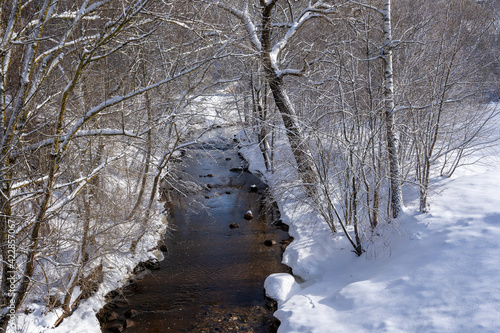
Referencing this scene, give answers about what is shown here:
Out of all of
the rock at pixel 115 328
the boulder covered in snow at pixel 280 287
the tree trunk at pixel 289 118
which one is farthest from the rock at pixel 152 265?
the tree trunk at pixel 289 118

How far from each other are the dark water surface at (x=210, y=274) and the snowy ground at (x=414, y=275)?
2.08ft

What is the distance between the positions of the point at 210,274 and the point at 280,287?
1.88 m

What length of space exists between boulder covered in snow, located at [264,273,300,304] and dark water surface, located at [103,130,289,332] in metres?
0.23

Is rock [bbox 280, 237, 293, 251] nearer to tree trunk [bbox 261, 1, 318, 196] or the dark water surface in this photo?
the dark water surface

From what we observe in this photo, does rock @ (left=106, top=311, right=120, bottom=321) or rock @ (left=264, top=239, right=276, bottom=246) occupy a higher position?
rock @ (left=264, top=239, right=276, bottom=246)

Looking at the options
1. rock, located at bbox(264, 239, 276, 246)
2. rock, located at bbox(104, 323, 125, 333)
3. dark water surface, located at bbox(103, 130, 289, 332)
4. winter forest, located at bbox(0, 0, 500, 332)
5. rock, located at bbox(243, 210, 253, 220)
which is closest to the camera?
winter forest, located at bbox(0, 0, 500, 332)

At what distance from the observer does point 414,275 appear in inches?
234

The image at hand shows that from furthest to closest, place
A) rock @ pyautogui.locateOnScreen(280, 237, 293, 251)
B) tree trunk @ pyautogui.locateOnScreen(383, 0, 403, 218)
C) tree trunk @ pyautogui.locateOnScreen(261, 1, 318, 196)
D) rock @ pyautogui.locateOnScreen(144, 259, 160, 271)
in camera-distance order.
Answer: rock @ pyautogui.locateOnScreen(280, 237, 293, 251), rock @ pyautogui.locateOnScreen(144, 259, 160, 271), tree trunk @ pyautogui.locateOnScreen(261, 1, 318, 196), tree trunk @ pyautogui.locateOnScreen(383, 0, 403, 218)

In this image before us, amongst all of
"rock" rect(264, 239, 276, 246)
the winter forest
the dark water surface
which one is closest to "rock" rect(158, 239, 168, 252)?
the dark water surface

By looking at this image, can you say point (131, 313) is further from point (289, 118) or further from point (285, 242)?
point (289, 118)

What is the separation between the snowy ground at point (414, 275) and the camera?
5.09 metres

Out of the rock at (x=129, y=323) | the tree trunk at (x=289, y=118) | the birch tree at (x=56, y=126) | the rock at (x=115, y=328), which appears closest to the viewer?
the birch tree at (x=56, y=126)

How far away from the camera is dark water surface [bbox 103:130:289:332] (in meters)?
7.13

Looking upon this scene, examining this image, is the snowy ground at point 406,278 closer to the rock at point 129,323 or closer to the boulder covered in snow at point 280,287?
the boulder covered in snow at point 280,287
